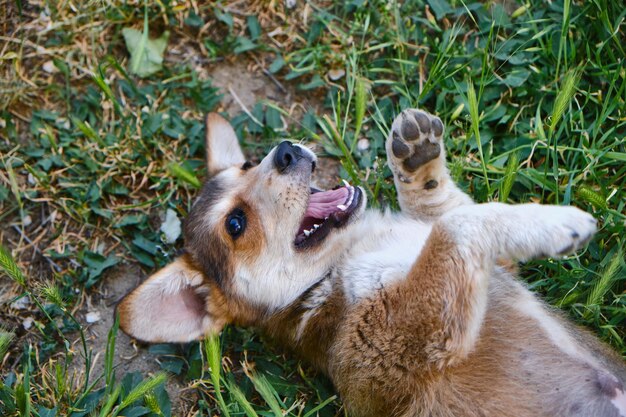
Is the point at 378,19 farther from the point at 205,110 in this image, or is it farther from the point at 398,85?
the point at 205,110

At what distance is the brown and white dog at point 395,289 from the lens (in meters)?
3.50

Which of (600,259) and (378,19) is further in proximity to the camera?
(378,19)

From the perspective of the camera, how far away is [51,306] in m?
4.74

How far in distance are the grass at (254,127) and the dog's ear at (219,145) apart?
0.64ft

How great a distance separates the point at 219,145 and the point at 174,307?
1.19 meters

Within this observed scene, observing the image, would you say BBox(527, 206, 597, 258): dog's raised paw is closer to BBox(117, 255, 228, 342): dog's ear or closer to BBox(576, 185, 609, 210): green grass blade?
BBox(576, 185, 609, 210): green grass blade

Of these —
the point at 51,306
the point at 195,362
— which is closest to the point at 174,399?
the point at 195,362

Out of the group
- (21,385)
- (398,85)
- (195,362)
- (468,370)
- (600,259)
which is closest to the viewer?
(468,370)

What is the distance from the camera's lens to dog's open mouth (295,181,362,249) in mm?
4117

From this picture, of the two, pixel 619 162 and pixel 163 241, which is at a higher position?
pixel 619 162

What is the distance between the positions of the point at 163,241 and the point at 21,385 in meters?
1.39

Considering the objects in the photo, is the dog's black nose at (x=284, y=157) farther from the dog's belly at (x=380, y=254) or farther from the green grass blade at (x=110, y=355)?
the green grass blade at (x=110, y=355)

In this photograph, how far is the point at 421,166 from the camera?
4145 mm

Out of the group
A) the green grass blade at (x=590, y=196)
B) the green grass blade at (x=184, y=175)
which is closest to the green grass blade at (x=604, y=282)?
the green grass blade at (x=590, y=196)
